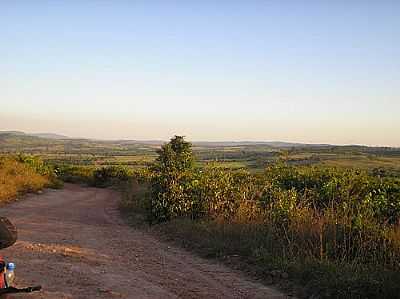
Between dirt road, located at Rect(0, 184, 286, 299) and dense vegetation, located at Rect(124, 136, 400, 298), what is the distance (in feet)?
2.73

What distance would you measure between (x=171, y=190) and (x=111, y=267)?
213 inches

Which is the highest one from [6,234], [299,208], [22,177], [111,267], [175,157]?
[175,157]

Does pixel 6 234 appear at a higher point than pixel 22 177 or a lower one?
higher

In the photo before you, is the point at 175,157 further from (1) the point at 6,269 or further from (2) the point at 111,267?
(1) the point at 6,269

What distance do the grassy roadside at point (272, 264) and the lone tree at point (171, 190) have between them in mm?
650

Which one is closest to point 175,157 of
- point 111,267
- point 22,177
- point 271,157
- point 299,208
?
point 271,157

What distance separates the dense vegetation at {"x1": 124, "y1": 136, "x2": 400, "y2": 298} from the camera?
709 cm

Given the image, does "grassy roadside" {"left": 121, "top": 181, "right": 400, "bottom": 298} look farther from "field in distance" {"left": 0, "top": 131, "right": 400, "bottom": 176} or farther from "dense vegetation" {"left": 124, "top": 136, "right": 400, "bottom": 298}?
"field in distance" {"left": 0, "top": 131, "right": 400, "bottom": 176}

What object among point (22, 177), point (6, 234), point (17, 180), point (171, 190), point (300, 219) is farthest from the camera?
point (22, 177)

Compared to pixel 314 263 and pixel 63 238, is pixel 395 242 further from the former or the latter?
pixel 63 238

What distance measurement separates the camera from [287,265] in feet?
25.1

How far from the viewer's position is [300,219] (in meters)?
9.27

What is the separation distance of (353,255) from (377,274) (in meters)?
1.30

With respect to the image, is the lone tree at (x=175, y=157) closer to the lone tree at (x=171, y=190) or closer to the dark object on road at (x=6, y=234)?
the lone tree at (x=171, y=190)
